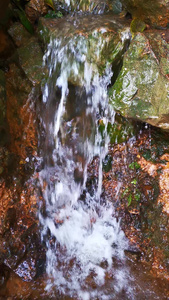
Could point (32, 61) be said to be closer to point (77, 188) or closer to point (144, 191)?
point (77, 188)

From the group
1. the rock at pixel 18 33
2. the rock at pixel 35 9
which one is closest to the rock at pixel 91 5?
the rock at pixel 35 9

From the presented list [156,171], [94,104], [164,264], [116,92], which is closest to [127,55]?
[116,92]

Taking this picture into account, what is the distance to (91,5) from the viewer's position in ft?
12.0

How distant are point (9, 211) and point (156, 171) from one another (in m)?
2.06

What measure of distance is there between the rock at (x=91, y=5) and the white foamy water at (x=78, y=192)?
3.05ft

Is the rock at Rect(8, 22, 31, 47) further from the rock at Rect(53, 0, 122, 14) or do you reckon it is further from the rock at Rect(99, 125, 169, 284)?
the rock at Rect(99, 125, 169, 284)

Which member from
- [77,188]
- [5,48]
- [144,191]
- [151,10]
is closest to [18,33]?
[5,48]

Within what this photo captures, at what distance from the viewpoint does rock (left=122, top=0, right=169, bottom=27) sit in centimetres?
272

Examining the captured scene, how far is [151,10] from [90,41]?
2.66 ft

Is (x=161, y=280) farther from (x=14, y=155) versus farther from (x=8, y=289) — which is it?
(x=14, y=155)

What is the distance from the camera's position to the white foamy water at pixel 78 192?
308cm

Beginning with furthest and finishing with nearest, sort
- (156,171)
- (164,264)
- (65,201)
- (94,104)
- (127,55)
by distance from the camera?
1. (65,201)
2. (94,104)
3. (156,171)
4. (164,264)
5. (127,55)

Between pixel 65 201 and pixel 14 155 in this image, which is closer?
pixel 14 155

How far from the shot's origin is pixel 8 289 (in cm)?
294
